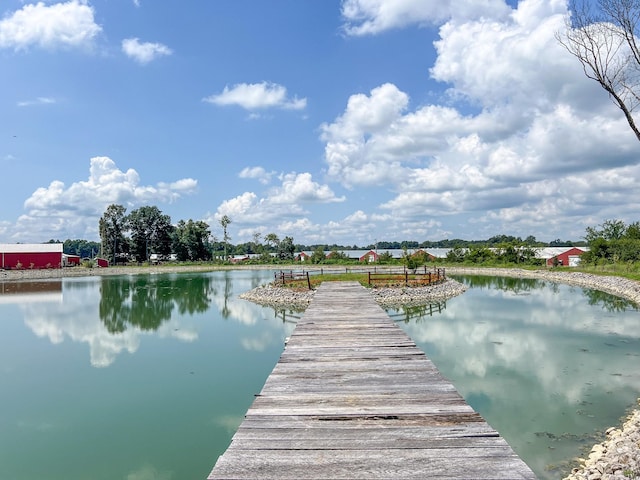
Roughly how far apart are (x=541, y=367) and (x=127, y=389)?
11689 millimetres

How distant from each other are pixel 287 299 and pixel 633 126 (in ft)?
65.2

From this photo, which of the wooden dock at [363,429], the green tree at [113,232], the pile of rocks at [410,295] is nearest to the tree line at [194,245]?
the green tree at [113,232]

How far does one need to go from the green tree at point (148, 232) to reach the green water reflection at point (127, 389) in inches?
2502

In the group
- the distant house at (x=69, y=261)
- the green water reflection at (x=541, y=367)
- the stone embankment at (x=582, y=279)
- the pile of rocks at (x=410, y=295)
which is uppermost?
the distant house at (x=69, y=261)

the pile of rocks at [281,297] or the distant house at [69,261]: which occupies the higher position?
the distant house at [69,261]

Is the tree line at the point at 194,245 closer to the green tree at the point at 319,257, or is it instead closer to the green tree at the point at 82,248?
the green tree at the point at 319,257

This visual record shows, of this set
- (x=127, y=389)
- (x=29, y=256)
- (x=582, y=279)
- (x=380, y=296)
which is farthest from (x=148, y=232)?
(x=127, y=389)

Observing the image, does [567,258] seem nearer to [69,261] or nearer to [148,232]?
[148,232]

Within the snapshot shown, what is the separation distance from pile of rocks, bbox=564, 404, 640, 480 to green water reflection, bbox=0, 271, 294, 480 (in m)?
5.60

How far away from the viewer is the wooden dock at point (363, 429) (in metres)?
3.56

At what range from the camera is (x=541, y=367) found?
1248cm

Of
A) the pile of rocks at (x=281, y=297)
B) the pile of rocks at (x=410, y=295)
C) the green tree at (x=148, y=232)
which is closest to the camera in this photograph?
the pile of rocks at (x=281, y=297)

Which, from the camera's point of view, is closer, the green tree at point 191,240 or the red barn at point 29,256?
the red barn at point 29,256

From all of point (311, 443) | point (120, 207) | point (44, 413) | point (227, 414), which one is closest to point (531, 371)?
point (227, 414)
